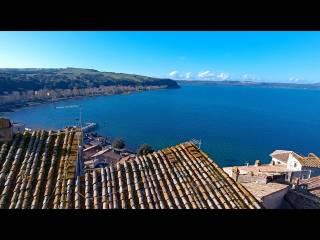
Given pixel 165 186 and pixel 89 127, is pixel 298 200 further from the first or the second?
pixel 89 127

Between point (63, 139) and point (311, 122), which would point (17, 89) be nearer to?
point (311, 122)

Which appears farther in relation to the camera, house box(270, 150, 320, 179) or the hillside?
the hillside

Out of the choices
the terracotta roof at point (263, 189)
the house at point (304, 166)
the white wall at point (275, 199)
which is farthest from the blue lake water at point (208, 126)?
the white wall at point (275, 199)

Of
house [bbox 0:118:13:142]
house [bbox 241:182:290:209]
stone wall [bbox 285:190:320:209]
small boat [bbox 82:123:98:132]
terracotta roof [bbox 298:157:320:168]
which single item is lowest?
small boat [bbox 82:123:98:132]

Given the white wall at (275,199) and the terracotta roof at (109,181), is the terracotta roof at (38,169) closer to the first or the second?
the terracotta roof at (109,181)

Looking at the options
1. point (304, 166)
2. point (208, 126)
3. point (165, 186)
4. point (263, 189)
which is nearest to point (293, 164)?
point (304, 166)

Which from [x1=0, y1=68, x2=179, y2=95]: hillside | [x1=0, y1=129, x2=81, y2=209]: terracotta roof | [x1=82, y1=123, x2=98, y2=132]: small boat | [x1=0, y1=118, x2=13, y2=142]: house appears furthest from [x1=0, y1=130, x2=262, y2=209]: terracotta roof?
[x1=0, y1=68, x2=179, y2=95]: hillside

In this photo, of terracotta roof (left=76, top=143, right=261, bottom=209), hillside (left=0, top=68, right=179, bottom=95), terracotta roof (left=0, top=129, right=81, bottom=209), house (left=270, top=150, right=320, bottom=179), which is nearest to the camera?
terracotta roof (left=0, top=129, right=81, bottom=209)

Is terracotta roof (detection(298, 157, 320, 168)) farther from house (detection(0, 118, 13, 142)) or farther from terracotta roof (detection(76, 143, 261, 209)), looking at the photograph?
house (detection(0, 118, 13, 142))
